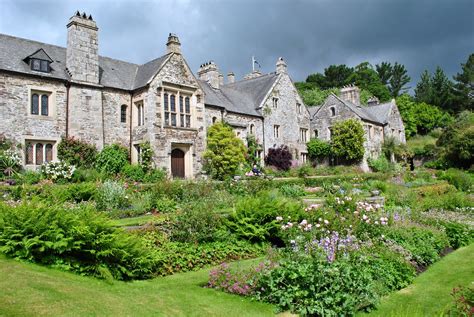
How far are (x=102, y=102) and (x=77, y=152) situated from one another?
378cm

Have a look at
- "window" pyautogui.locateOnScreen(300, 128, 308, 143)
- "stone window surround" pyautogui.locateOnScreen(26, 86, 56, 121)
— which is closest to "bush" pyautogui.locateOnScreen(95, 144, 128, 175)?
"stone window surround" pyautogui.locateOnScreen(26, 86, 56, 121)

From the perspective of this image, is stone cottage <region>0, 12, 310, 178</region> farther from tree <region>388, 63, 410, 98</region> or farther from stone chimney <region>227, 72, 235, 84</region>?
tree <region>388, 63, 410, 98</region>

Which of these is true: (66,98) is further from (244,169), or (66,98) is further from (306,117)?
(306,117)

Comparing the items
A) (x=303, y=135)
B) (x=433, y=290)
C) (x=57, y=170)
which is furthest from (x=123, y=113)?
(x=433, y=290)

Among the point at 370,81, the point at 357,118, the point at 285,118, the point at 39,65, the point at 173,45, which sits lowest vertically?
the point at 285,118

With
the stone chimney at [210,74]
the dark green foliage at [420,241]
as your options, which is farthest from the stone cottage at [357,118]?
the dark green foliage at [420,241]

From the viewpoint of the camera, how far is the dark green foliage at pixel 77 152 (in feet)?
73.1

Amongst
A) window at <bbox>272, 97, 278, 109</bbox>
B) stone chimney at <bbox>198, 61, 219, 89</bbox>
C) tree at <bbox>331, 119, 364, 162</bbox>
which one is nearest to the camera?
stone chimney at <bbox>198, 61, 219, 89</bbox>

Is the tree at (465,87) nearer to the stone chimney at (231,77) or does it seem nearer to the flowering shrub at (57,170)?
the stone chimney at (231,77)

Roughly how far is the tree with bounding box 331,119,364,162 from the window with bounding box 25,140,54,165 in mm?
27975

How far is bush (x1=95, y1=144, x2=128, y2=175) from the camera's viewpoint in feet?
76.9

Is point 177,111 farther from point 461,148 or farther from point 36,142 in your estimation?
point 461,148

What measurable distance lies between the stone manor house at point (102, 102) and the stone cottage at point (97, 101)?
47 millimetres

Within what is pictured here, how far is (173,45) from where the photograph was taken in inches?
1053
